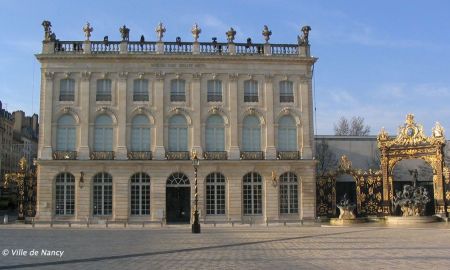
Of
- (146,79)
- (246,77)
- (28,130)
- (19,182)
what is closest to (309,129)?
(246,77)

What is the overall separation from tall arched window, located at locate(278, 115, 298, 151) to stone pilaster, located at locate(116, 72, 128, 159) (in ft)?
36.1

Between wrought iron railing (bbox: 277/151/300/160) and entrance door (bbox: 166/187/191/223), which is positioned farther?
wrought iron railing (bbox: 277/151/300/160)

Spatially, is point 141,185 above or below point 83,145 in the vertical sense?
below

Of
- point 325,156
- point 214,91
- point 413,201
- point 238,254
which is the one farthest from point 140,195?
point 238,254

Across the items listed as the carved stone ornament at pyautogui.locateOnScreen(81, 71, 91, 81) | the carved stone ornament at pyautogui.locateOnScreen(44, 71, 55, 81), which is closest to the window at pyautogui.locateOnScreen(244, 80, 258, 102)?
the carved stone ornament at pyautogui.locateOnScreen(81, 71, 91, 81)

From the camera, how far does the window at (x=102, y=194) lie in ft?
137

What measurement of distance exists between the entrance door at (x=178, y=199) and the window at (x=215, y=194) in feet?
4.56

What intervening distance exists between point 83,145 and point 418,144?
2267 cm

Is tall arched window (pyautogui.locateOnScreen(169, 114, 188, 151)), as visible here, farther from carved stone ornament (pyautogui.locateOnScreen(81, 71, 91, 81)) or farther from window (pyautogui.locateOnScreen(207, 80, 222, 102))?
carved stone ornament (pyautogui.locateOnScreen(81, 71, 91, 81))

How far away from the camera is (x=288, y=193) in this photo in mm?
43000

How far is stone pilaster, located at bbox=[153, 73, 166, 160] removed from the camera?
42500 millimetres

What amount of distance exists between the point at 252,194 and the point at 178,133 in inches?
267

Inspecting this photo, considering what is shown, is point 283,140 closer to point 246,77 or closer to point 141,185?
point 246,77

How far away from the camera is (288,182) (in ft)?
141
